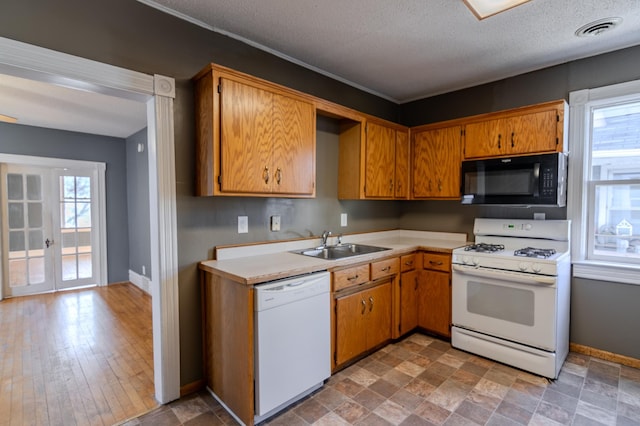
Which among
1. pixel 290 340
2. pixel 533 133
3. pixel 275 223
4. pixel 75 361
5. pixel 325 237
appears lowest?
pixel 75 361

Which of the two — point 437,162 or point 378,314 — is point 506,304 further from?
point 437,162

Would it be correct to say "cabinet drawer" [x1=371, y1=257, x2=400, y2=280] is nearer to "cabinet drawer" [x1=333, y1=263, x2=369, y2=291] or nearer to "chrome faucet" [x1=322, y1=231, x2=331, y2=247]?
"cabinet drawer" [x1=333, y1=263, x2=369, y2=291]

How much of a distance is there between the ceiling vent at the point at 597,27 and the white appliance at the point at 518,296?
4.89 ft

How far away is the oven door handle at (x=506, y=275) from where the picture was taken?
7.51ft

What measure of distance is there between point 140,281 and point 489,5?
5.54 m

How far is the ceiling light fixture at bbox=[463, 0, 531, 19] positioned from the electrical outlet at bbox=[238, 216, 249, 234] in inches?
80.7

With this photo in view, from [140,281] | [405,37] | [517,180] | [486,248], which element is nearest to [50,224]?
[140,281]

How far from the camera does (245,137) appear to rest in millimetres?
2098

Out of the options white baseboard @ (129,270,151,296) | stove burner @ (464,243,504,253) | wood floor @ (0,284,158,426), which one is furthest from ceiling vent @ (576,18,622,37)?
white baseboard @ (129,270,151,296)

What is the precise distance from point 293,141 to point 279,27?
0.82 meters

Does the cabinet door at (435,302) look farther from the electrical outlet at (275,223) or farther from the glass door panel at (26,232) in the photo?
the glass door panel at (26,232)

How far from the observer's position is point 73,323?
350 cm

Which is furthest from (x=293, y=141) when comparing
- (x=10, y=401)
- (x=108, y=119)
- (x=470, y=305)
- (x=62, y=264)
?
(x=62, y=264)

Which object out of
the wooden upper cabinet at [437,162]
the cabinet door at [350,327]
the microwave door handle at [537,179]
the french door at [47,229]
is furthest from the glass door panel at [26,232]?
the microwave door handle at [537,179]
